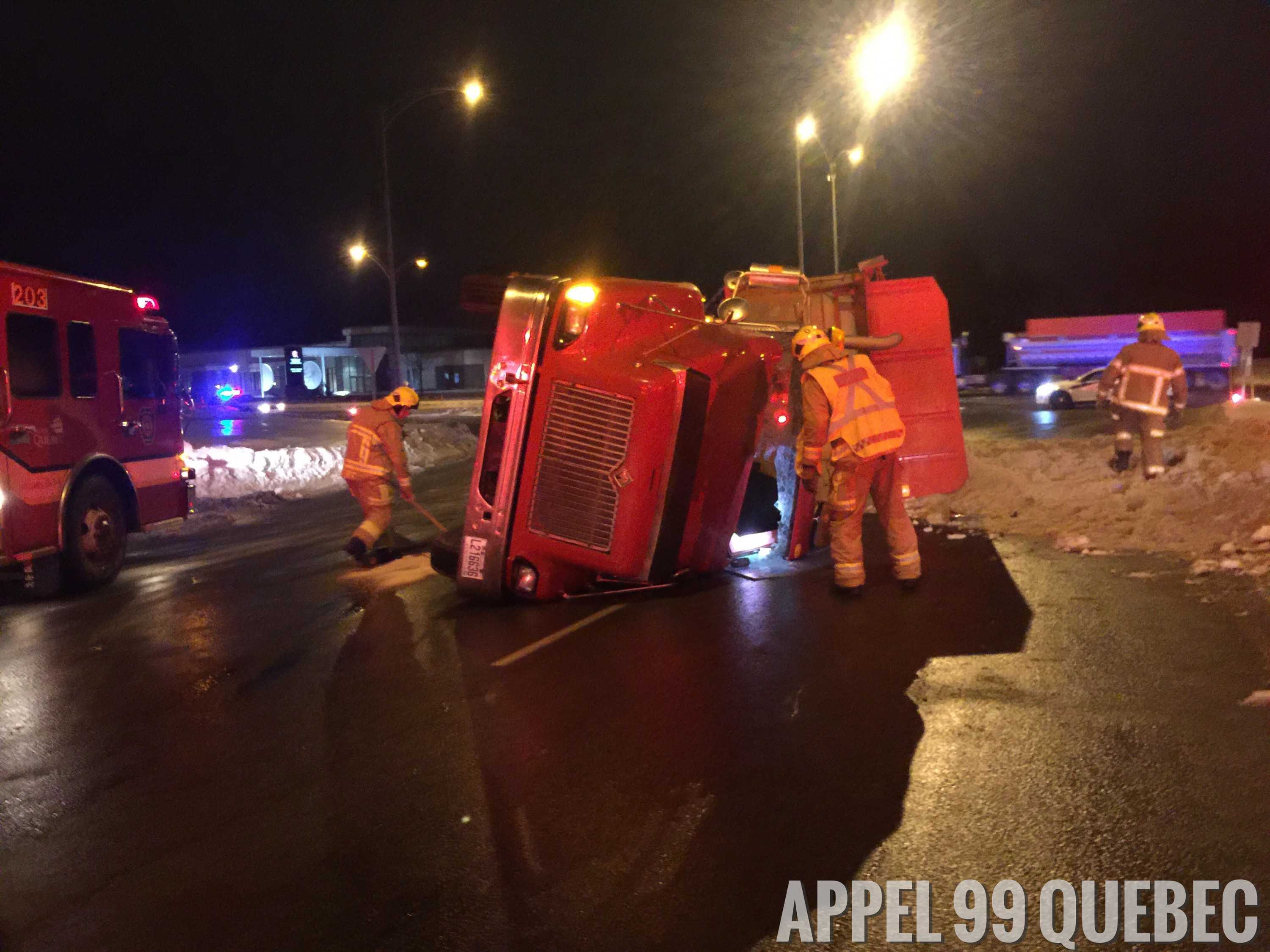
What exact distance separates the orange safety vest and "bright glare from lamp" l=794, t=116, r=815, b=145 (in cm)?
1631

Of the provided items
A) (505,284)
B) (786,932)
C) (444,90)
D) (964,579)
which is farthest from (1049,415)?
(786,932)

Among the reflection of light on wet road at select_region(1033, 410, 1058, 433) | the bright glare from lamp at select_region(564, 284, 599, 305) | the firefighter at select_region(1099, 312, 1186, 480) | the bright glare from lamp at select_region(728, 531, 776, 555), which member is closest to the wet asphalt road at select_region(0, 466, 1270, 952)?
the bright glare from lamp at select_region(728, 531, 776, 555)

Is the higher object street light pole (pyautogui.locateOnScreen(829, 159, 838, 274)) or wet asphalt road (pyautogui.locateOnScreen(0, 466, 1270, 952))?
street light pole (pyautogui.locateOnScreen(829, 159, 838, 274))

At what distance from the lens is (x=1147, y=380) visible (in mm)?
10977

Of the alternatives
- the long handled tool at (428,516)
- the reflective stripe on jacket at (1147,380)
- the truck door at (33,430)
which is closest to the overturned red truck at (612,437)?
the long handled tool at (428,516)

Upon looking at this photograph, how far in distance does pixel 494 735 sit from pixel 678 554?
8.49 feet

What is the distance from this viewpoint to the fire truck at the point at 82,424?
328 inches

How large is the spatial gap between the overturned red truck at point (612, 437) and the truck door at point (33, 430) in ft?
10.8

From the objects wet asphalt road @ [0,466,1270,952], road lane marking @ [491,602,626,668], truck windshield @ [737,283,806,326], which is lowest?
wet asphalt road @ [0,466,1270,952]

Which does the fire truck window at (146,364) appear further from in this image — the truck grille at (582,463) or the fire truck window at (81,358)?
the truck grille at (582,463)

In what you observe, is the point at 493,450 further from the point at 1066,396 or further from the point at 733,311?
the point at 1066,396

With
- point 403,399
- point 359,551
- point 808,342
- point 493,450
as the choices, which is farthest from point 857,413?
point 359,551

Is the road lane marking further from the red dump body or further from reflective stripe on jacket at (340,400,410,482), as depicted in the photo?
the red dump body

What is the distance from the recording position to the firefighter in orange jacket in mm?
9500
